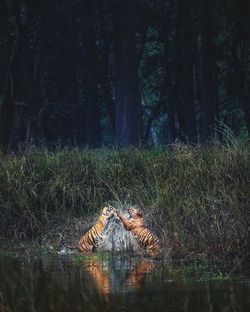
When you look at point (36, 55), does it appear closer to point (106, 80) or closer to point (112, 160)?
point (106, 80)

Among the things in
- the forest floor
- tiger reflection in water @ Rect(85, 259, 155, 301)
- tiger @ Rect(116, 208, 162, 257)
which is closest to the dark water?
tiger reflection in water @ Rect(85, 259, 155, 301)

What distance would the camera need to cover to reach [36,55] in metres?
34.0

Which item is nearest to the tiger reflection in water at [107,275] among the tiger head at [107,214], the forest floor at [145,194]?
the forest floor at [145,194]

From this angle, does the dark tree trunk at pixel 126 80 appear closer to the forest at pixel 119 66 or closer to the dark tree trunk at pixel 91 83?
the forest at pixel 119 66

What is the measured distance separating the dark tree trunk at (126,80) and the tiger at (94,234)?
537 inches

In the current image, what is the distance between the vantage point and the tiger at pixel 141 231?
13149 mm

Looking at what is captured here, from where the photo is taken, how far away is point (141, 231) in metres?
13.6

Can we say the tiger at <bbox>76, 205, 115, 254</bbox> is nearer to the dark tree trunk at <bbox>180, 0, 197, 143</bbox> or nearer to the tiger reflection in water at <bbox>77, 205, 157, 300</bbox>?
the tiger reflection in water at <bbox>77, 205, 157, 300</bbox>

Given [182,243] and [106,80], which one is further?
[106,80]

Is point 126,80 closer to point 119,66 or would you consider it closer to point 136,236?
point 119,66

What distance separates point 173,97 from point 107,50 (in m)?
4.40

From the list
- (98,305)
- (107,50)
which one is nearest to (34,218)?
(98,305)

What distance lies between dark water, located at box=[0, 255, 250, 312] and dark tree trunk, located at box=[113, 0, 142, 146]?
50.9ft

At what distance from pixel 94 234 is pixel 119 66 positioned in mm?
15229
